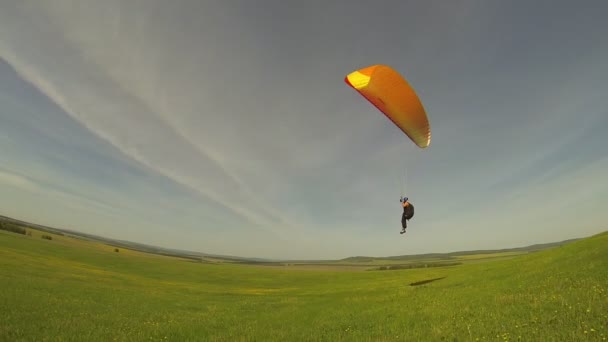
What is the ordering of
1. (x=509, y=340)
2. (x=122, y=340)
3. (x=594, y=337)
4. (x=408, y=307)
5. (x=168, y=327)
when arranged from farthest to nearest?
(x=408, y=307) < (x=168, y=327) < (x=122, y=340) < (x=509, y=340) < (x=594, y=337)

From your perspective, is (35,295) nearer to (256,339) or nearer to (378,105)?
(256,339)

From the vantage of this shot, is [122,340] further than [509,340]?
Yes

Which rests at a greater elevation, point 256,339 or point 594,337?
point 594,337

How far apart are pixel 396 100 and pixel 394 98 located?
201 mm

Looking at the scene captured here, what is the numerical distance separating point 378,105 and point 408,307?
1291 centimetres

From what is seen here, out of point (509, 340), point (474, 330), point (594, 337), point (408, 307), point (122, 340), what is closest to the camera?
point (594, 337)

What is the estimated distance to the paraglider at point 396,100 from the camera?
20453 mm

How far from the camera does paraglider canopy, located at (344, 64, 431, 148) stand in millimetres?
20438

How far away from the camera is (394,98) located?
21.5 metres

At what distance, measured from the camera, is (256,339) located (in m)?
13.1

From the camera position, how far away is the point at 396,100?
21594 millimetres

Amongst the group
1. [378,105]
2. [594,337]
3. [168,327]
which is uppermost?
[378,105]

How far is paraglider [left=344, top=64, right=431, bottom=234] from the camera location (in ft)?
67.1

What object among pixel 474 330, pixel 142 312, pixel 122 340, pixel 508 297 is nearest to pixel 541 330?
pixel 474 330
